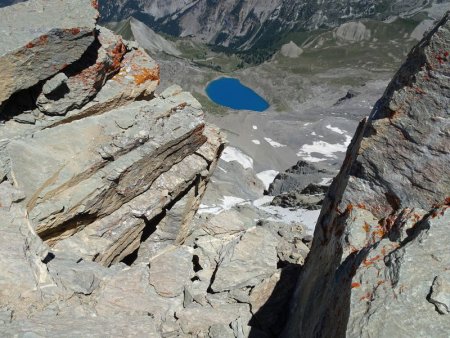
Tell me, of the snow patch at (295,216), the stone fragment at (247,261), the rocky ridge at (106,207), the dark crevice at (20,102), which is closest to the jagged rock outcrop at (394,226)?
the stone fragment at (247,261)

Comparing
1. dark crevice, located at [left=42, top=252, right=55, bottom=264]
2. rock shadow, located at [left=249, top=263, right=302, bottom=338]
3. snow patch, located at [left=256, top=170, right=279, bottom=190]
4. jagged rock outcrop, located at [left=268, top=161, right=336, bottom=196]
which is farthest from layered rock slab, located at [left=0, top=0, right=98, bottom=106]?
snow patch, located at [left=256, top=170, right=279, bottom=190]

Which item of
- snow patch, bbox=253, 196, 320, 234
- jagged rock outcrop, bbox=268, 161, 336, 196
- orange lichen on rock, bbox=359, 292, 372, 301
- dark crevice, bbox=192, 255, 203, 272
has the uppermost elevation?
orange lichen on rock, bbox=359, 292, 372, 301

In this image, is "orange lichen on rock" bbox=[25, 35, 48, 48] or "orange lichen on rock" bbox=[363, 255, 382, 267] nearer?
"orange lichen on rock" bbox=[363, 255, 382, 267]

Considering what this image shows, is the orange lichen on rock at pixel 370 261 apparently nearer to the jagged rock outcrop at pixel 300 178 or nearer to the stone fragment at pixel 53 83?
the stone fragment at pixel 53 83

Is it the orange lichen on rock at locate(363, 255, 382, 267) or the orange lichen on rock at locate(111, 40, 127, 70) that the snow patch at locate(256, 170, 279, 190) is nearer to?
the orange lichen on rock at locate(111, 40, 127, 70)

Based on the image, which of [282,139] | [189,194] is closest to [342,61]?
[282,139]
